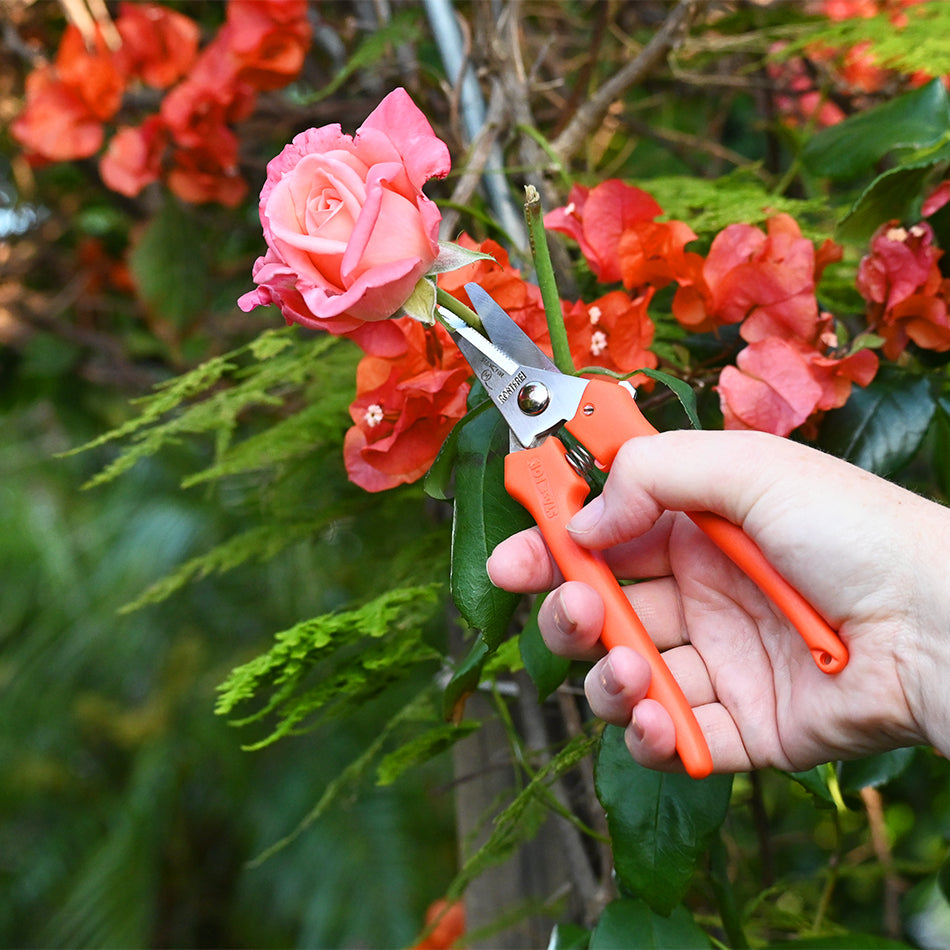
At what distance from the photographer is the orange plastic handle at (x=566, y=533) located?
14.7 inches

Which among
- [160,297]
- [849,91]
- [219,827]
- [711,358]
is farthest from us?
[219,827]

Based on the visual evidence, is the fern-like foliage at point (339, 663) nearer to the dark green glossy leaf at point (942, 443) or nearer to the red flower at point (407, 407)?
the red flower at point (407, 407)

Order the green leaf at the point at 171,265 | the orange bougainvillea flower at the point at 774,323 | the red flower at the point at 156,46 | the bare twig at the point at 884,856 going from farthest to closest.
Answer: the green leaf at the point at 171,265 < the red flower at the point at 156,46 < the bare twig at the point at 884,856 < the orange bougainvillea flower at the point at 774,323

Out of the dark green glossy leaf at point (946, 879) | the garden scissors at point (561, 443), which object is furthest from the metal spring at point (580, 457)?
the dark green glossy leaf at point (946, 879)

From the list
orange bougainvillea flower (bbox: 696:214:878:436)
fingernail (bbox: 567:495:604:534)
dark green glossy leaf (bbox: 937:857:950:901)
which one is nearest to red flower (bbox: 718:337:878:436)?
orange bougainvillea flower (bbox: 696:214:878:436)

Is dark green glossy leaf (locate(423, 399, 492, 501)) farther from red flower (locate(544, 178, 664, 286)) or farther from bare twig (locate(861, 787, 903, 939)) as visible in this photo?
bare twig (locate(861, 787, 903, 939))

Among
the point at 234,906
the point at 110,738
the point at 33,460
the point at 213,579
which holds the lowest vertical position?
the point at 234,906

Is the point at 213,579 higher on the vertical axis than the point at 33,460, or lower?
lower

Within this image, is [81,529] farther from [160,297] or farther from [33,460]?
[160,297]

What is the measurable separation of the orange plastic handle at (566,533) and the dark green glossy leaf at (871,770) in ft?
0.66

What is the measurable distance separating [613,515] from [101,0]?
2.64ft

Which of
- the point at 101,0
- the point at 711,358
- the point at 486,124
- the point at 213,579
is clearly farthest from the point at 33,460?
the point at 711,358

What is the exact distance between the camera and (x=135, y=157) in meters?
0.79

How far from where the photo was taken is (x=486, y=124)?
0.56 meters
